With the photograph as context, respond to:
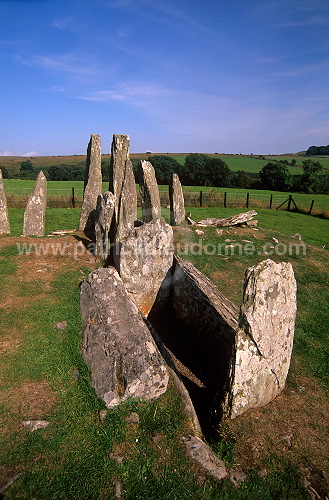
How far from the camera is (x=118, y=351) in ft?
17.2

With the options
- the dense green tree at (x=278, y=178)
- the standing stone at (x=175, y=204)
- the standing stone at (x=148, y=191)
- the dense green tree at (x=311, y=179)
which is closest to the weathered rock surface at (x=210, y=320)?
the standing stone at (x=148, y=191)

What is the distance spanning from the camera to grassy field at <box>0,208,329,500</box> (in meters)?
3.54

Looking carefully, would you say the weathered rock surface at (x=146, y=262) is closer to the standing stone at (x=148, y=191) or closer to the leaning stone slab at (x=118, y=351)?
the leaning stone slab at (x=118, y=351)

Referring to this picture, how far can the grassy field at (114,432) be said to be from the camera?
139 inches

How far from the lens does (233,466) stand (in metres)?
3.89

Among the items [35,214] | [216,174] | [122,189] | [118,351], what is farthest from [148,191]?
[216,174]

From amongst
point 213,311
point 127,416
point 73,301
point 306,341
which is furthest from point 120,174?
point 127,416

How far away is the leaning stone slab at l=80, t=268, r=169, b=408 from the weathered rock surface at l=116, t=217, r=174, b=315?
2.88 ft

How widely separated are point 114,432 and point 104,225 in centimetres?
606

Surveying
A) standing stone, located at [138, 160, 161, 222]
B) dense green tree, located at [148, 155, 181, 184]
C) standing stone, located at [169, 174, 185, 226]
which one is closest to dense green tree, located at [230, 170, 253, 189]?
dense green tree, located at [148, 155, 181, 184]

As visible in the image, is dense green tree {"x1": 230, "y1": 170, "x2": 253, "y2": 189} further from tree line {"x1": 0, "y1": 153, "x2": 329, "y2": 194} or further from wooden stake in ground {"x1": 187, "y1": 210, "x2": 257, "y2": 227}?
wooden stake in ground {"x1": 187, "y1": 210, "x2": 257, "y2": 227}

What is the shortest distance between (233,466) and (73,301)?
446 cm

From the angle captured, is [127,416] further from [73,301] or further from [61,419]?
[73,301]

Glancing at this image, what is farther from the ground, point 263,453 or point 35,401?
point 35,401
